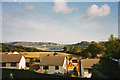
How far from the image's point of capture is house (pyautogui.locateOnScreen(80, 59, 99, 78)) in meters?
3.81

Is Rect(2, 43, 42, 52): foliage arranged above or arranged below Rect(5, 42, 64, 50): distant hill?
below

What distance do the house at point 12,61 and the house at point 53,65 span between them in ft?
2.31

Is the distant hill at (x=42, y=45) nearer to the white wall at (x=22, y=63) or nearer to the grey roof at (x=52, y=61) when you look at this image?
the grey roof at (x=52, y=61)

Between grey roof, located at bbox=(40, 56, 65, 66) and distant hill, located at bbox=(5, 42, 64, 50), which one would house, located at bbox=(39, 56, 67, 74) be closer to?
grey roof, located at bbox=(40, 56, 65, 66)

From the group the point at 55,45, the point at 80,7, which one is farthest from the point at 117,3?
the point at 55,45

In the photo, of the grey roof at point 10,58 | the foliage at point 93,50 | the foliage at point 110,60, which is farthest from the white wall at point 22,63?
the foliage at point 110,60

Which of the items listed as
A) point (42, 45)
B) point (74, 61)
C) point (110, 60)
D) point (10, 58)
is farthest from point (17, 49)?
point (110, 60)

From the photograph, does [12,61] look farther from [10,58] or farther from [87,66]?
[87,66]

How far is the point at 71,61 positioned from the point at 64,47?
609mm

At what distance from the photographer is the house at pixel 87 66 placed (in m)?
3.81

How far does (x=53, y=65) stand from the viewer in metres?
4.20

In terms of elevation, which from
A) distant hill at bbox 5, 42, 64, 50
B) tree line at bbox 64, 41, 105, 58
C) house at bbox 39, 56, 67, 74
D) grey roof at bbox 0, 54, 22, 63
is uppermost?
distant hill at bbox 5, 42, 64, 50

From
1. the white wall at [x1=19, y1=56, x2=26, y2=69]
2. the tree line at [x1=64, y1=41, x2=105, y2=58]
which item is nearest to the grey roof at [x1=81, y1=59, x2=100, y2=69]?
the tree line at [x1=64, y1=41, x2=105, y2=58]

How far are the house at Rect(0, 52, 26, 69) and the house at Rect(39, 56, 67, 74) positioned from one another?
0.70 m
